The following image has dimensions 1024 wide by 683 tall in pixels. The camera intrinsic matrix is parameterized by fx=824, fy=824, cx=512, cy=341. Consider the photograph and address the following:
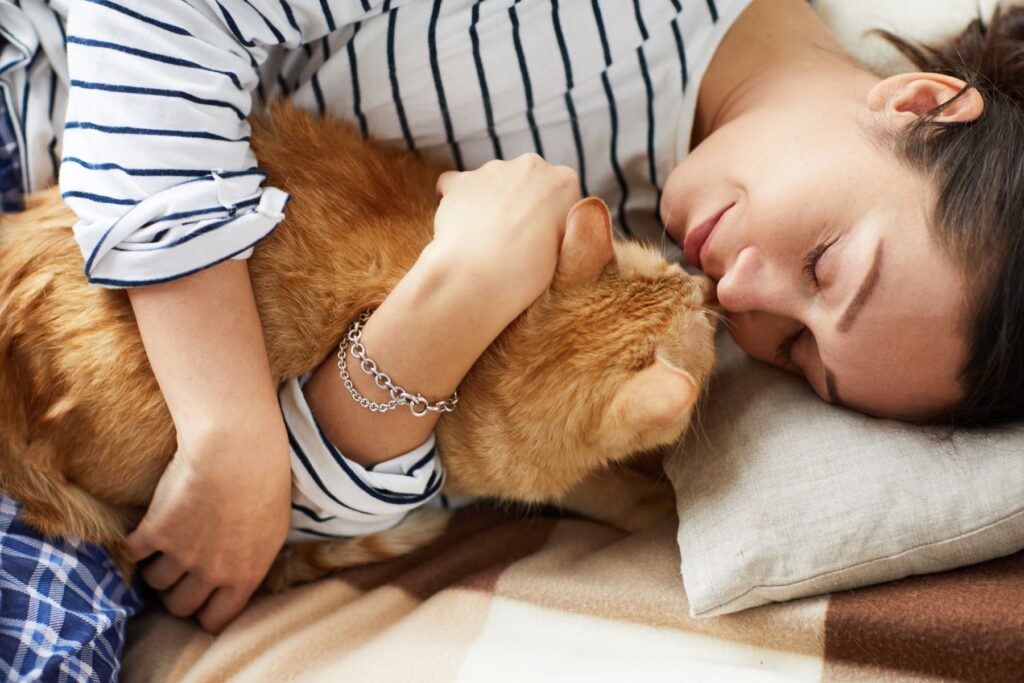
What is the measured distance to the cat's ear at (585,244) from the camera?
1046mm

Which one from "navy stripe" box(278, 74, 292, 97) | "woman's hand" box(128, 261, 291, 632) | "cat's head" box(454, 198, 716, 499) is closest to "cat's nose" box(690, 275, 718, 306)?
A: "cat's head" box(454, 198, 716, 499)

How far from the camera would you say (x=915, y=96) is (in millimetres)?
1097

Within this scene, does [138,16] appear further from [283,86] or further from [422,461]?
[422,461]

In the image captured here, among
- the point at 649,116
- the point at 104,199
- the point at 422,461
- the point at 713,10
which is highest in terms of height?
the point at 104,199

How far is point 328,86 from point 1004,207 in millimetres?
934

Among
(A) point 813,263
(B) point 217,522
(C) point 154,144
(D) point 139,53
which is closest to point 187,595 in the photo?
(B) point 217,522

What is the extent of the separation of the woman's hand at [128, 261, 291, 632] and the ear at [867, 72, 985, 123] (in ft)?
2.88

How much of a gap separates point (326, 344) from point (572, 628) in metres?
0.52

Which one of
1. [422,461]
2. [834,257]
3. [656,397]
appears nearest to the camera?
[656,397]

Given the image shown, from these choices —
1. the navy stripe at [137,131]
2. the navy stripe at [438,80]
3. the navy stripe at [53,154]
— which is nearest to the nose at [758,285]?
the navy stripe at [438,80]

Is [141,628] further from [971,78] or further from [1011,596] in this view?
[971,78]

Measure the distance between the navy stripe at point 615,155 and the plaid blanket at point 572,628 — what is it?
0.53 meters

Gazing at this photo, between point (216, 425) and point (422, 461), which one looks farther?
point (422, 461)

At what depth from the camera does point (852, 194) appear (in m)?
1.03
